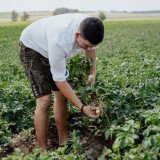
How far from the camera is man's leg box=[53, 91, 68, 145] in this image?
403 cm

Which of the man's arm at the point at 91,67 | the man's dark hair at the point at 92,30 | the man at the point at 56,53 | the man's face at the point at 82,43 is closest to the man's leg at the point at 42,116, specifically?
the man at the point at 56,53

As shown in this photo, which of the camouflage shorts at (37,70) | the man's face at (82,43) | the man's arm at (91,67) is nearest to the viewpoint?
the man's face at (82,43)

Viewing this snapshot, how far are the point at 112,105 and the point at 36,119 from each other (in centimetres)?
86

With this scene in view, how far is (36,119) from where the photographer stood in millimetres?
3873

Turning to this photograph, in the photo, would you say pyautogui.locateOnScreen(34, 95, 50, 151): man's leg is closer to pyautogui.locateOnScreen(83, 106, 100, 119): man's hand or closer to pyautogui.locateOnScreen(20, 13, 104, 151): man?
pyautogui.locateOnScreen(20, 13, 104, 151): man

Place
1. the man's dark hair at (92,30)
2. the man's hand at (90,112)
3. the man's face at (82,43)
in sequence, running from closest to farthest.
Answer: the man's dark hair at (92,30), the man's face at (82,43), the man's hand at (90,112)

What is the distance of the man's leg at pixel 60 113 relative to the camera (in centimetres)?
403

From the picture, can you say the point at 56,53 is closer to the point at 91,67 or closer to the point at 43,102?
the point at 43,102

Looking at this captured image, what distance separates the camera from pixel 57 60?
3.31m

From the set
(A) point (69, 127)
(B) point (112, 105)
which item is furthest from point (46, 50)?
(A) point (69, 127)

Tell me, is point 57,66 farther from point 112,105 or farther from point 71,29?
point 112,105

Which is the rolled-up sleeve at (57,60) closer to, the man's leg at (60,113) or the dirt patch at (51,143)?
the man's leg at (60,113)

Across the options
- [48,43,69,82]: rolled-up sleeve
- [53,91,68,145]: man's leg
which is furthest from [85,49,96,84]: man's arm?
[48,43,69,82]: rolled-up sleeve

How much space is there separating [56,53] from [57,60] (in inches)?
2.6
